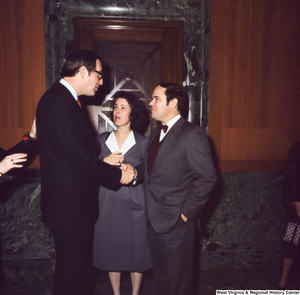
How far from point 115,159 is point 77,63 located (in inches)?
39.6

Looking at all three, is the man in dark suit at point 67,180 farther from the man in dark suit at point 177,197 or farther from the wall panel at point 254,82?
the wall panel at point 254,82

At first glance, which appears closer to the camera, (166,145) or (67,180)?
(67,180)

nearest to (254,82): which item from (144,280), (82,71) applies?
(82,71)

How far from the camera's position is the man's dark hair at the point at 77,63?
2.10 m

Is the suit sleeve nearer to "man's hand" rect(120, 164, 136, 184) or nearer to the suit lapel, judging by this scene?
the suit lapel

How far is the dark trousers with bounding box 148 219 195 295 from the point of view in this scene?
2.12m

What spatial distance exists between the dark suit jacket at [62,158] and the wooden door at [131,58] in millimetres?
1552

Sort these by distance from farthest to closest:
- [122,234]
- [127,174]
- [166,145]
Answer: [122,234], [127,174], [166,145]

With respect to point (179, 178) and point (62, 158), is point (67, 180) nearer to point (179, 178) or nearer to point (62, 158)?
point (62, 158)

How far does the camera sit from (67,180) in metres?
1.91

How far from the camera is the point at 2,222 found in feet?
10.8

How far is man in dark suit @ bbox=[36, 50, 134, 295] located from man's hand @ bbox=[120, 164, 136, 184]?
378mm

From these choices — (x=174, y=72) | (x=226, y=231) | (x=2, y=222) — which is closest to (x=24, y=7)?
(x=174, y=72)

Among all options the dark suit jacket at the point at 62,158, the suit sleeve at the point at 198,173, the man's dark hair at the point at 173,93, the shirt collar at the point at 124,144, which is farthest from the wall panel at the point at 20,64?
the suit sleeve at the point at 198,173
